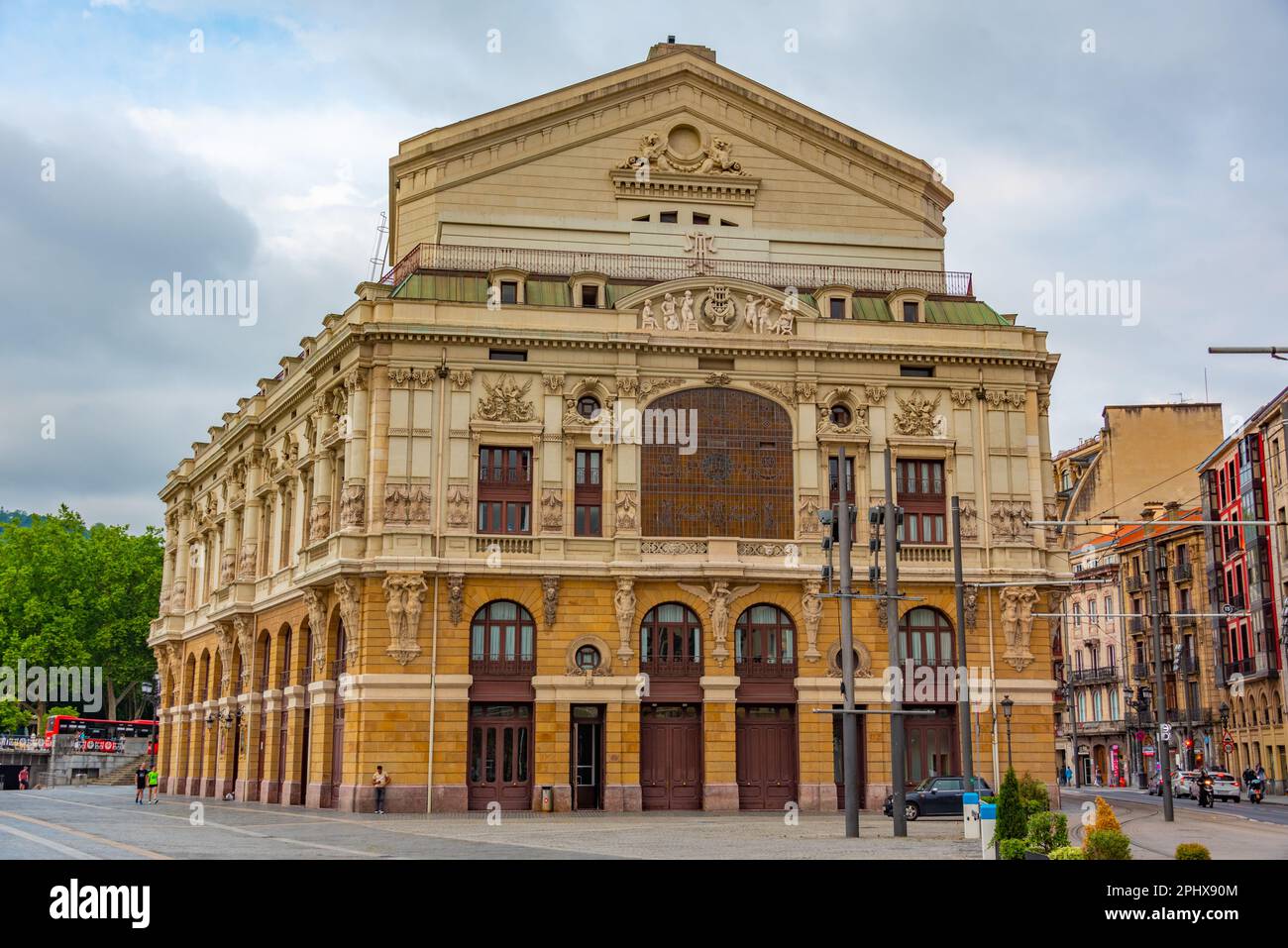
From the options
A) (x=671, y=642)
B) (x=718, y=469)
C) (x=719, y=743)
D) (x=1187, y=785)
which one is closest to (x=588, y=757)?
(x=719, y=743)

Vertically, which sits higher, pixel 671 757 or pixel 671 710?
pixel 671 710

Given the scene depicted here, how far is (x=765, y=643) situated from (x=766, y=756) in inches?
158

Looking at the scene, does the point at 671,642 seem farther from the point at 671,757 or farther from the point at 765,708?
the point at 765,708

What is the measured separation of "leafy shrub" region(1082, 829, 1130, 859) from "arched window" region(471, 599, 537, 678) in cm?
3214

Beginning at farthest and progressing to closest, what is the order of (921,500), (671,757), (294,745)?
(294,745)
(921,500)
(671,757)

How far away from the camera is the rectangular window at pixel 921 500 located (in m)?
53.2

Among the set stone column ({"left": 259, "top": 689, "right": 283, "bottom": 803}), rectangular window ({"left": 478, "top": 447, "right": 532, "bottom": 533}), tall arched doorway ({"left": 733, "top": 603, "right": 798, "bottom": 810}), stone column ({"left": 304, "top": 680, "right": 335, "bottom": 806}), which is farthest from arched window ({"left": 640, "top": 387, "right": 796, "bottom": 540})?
stone column ({"left": 259, "top": 689, "right": 283, "bottom": 803})

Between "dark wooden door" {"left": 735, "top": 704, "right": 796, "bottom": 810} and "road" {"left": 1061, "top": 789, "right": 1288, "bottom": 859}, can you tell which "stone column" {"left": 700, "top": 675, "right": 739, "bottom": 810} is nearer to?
"dark wooden door" {"left": 735, "top": 704, "right": 796, "bottom": 810}

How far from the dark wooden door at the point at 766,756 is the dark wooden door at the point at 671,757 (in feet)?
5.33

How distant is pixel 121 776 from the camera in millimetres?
104375

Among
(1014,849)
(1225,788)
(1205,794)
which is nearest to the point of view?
(1014,849)

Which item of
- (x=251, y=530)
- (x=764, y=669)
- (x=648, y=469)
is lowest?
(x=764, y=669)

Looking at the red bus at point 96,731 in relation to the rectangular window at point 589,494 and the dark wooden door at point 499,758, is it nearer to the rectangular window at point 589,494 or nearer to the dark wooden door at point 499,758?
the dark wooden door at point 499,758

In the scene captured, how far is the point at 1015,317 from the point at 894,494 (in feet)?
31.6
